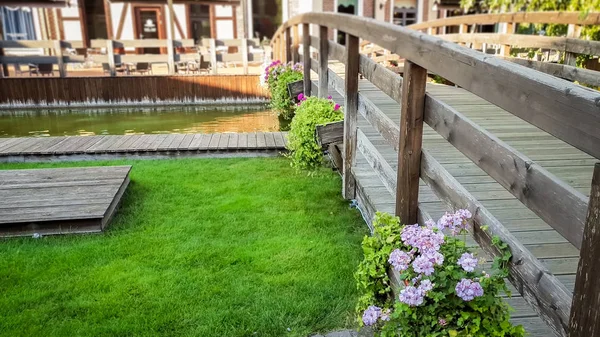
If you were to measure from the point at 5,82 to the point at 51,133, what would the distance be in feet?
11.0

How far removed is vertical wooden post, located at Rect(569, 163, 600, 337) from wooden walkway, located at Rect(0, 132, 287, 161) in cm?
536

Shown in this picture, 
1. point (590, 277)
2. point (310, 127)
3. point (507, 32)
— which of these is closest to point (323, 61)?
point (310, 127)

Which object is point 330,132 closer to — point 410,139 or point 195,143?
point 410,139

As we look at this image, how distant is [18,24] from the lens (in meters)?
18.6

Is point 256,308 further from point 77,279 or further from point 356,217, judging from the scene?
point 356,217

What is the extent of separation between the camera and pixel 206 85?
40.7 feet

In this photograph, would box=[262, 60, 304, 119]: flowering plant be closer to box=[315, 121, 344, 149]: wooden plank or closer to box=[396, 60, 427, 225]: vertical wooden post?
box=[315, 121, 344, 149]: wooden plank

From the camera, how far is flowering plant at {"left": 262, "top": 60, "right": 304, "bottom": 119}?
26.3 feet

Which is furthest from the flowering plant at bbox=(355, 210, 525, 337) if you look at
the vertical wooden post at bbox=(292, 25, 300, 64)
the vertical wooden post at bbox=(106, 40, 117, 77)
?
the vertical wooden post at bbox=(106, 40, 117, 77)


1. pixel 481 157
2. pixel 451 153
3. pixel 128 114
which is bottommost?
pixel 128 114

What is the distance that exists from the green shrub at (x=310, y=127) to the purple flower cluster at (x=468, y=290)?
3.19 metres

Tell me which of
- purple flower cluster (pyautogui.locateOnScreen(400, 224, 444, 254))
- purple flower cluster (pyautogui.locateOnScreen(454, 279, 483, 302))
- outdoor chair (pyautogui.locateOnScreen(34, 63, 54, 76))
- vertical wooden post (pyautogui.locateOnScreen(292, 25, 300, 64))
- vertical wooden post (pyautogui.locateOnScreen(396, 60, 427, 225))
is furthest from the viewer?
outdoor chair (pyautogui.locateOnScreen(34, 63, 54, 76))

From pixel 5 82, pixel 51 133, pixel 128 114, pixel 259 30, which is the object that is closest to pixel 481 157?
pixel 51 133

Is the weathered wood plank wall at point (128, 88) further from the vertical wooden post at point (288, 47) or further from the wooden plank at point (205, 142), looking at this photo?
the wooden plank at point (205, 142)
